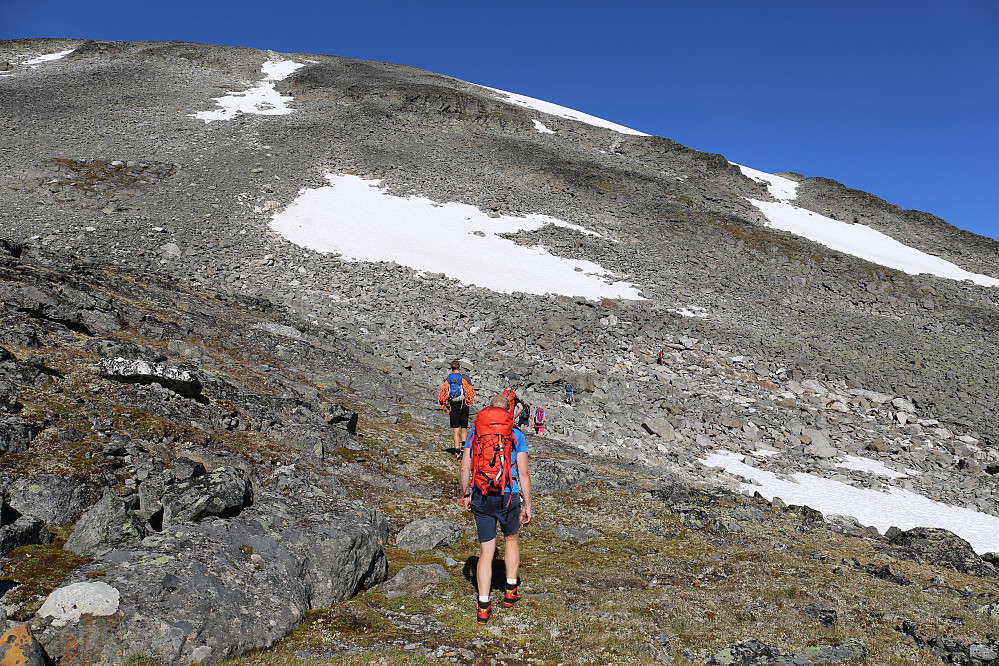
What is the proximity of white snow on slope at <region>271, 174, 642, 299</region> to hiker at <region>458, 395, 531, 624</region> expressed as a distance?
23500 mm

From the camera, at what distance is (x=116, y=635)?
15.0ft

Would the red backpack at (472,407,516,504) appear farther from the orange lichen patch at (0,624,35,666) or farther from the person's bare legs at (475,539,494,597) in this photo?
the orange lichen patch at (0,624,35,666)

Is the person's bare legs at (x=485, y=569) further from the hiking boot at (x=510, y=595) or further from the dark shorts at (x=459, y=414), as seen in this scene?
the dark shorts at (x=459, y=414)

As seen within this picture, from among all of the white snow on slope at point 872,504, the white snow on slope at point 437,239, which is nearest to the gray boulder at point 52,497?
the white snow on slope at point 872,504

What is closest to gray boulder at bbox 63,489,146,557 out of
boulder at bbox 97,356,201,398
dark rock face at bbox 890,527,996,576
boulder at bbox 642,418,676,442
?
boulder at bbox 97,356,201,398

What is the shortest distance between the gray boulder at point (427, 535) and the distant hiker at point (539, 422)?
10248 mm

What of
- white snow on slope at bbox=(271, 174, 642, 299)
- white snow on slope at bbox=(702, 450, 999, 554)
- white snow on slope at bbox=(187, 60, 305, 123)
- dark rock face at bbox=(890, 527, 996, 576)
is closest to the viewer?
dark rock face at bbox=(890, 527, 996, 576)

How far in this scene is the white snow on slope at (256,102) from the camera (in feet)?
169

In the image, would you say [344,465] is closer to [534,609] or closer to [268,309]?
[534,609]

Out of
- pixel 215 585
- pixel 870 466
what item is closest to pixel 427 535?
pixel 215 585

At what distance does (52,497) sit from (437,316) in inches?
786

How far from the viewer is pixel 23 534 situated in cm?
545

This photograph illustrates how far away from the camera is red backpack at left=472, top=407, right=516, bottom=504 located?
235 inches

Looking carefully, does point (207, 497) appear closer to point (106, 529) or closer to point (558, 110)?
point (106, 529)
